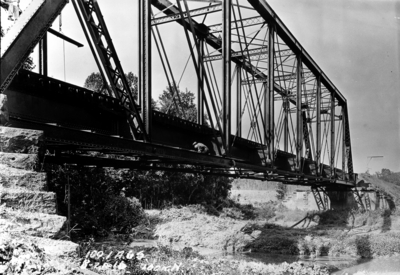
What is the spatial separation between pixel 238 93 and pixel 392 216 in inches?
717

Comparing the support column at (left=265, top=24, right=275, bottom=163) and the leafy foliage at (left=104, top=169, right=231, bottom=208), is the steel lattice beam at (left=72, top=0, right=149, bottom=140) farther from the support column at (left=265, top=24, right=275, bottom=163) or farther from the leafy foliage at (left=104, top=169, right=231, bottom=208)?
the leafy foliage at (left=104, top=169, right=231, bottom=208)

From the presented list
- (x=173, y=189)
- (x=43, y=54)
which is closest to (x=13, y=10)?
(x=43, y=54)

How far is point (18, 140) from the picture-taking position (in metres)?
5.48

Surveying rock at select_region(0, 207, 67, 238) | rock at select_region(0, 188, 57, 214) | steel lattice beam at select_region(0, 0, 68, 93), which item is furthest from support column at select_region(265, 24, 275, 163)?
rock at select_region(0, 207, 67, 238)

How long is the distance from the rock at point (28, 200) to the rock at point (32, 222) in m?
0.14

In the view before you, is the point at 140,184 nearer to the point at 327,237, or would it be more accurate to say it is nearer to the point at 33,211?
the point at 327,237

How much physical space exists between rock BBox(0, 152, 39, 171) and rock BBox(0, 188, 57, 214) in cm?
54

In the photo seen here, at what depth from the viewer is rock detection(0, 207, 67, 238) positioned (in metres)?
4.31

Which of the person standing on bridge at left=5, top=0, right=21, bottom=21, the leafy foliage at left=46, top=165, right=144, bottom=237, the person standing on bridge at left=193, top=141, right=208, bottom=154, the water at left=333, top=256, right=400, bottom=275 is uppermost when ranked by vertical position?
the person standing on bridge at left=5, top=0, right=21, bottom=21

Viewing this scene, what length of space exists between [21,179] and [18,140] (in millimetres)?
754

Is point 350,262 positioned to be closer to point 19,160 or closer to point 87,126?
point 87,126

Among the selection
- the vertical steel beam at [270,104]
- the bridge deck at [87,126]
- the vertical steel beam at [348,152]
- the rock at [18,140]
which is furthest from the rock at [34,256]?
the vertical steel beam at [348,152]

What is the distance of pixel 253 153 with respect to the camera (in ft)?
61.9

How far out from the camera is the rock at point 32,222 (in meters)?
4.31
